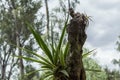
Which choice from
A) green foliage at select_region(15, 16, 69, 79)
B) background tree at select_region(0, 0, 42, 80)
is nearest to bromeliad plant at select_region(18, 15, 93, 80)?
green foliage at select_region(15, 16, 69, 79)

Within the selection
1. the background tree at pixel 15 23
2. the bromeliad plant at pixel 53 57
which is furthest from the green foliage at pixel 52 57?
the background tree at pixel 15 23

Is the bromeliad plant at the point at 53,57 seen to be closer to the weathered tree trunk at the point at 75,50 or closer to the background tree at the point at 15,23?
the weathered tree trunk at the point at 75,50

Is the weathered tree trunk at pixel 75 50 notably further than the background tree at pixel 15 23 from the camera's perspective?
No

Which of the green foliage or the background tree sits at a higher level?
the background tree

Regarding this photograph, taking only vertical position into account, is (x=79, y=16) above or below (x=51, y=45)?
above

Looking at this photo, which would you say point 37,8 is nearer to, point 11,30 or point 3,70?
point 11,30

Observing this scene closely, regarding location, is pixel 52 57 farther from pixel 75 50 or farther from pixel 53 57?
pixel 75 50

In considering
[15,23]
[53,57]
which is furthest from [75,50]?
[15,23]

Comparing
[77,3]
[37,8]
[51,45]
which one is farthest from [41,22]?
[51,45]

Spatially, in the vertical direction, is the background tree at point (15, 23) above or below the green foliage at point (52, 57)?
above

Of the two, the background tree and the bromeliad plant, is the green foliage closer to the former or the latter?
the bromeliad plant

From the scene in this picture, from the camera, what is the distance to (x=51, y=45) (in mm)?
5391

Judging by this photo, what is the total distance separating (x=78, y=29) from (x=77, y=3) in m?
19.0

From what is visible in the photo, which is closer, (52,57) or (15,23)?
(52,57)
